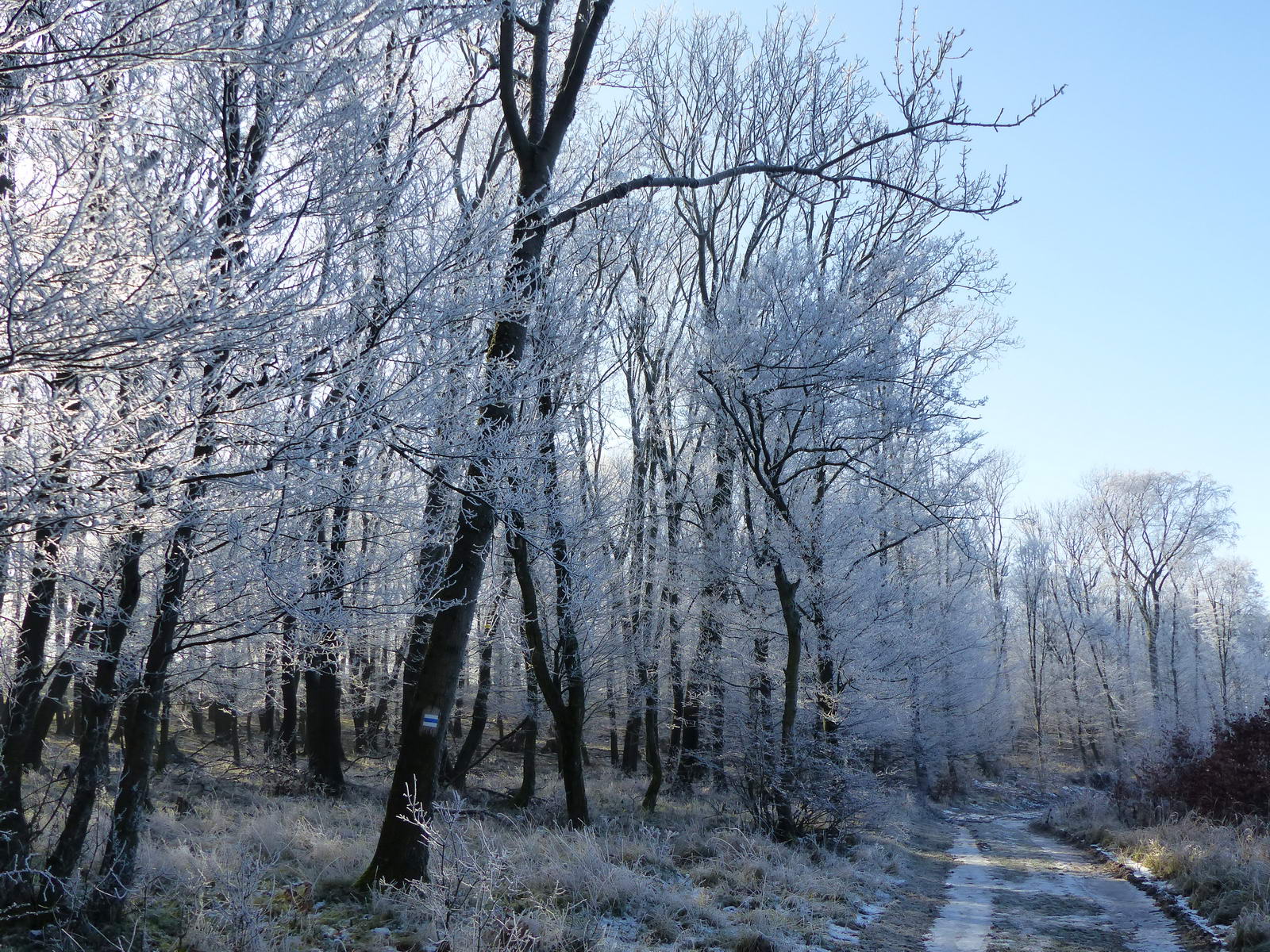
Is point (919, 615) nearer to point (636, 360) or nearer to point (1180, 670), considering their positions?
point (636, 360)

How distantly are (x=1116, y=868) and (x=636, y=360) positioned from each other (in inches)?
487

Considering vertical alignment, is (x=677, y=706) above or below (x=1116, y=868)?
above

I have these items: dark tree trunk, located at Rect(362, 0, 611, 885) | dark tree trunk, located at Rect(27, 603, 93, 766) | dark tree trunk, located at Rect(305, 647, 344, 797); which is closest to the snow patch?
dark tree trunk, located at Rect(362, 0, 611, 885)

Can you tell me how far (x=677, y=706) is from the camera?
65.4 ft

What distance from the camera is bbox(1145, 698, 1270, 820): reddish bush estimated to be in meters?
12.6

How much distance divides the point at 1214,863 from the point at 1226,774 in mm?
4900

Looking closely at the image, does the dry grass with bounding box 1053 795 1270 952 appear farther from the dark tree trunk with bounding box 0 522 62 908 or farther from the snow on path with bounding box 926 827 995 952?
the dark tree trunk with bounding box 0 522 62 908

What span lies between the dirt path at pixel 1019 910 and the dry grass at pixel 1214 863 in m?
0.45

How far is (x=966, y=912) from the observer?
903 centimetres

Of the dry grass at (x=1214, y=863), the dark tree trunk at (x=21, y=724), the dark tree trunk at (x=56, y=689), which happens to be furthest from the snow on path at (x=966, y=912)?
the dark tree trunk at (x=56, y=689)

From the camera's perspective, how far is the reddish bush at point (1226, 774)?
1262 cm

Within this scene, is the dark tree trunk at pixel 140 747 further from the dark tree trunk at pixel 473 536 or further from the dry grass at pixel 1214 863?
the dry grass at pixel 1214 863

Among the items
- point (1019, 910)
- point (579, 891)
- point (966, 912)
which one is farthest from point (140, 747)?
point (1019, 910)

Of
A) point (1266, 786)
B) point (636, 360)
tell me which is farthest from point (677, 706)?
point (1266, 786)
